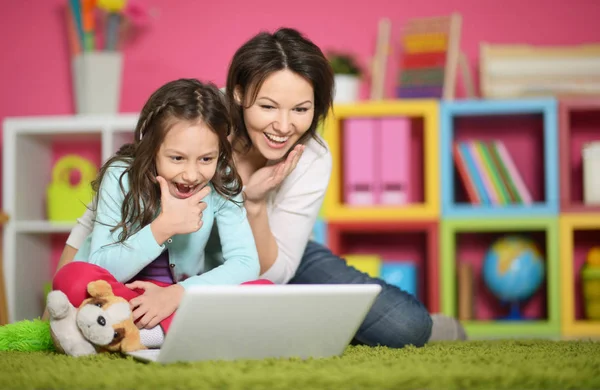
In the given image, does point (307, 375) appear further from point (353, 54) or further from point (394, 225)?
point (353, 54)

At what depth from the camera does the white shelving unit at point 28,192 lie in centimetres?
283

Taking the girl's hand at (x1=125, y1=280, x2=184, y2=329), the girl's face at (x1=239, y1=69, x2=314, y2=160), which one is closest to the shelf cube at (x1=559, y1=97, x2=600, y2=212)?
the girl's face at (x1=239, y1=69, x2=314, y2=160)

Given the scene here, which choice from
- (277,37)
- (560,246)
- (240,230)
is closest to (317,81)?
(277,37)

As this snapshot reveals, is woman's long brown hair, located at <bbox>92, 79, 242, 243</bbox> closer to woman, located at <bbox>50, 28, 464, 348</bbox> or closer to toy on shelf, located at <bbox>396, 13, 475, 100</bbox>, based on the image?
woman, located at <bbox>50, 28, 464, 348</bbox>

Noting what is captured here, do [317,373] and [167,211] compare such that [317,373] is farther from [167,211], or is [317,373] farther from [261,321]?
[167,211]

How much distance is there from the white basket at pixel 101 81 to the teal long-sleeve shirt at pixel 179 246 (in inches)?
52.8

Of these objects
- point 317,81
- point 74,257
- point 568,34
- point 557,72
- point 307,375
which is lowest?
point 307,375

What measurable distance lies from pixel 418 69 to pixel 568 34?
61 centimetres

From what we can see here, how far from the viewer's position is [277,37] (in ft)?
5.70

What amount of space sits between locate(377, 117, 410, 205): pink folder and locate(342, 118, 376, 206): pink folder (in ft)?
0.11

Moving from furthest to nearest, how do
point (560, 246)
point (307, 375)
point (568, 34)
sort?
point (568, 34)
point (560, 246)
point (307, 375)

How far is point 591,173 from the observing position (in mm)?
2719

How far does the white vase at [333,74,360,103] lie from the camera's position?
2809 millimetres

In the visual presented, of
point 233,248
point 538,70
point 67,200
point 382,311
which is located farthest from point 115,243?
point 538,70
